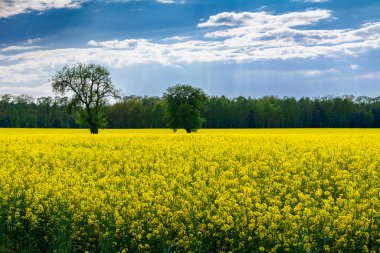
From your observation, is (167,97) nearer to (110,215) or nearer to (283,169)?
(283,169)

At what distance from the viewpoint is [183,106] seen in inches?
2367

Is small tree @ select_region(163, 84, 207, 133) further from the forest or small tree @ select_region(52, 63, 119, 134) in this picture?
the forest

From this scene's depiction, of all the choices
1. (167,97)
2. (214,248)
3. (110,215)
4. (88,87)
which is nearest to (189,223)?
(214,248)

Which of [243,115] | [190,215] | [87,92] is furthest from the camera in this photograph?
[243,115]

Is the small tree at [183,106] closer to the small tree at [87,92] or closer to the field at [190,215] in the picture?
the small tree at [87,92]

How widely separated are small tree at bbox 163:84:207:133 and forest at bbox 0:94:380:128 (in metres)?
42.2

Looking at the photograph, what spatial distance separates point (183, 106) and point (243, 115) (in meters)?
53.0

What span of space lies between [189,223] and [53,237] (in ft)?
9.99

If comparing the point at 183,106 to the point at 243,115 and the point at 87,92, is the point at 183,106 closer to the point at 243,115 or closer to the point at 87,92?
the point at 87,92

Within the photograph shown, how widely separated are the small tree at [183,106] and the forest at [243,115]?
138 feet

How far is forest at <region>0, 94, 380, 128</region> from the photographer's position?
107062mm

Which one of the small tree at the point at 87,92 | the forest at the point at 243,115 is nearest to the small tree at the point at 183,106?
the small tree at the point at 87,92

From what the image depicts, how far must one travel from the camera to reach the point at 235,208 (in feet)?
30.4

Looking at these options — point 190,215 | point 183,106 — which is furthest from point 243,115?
point 190,215
